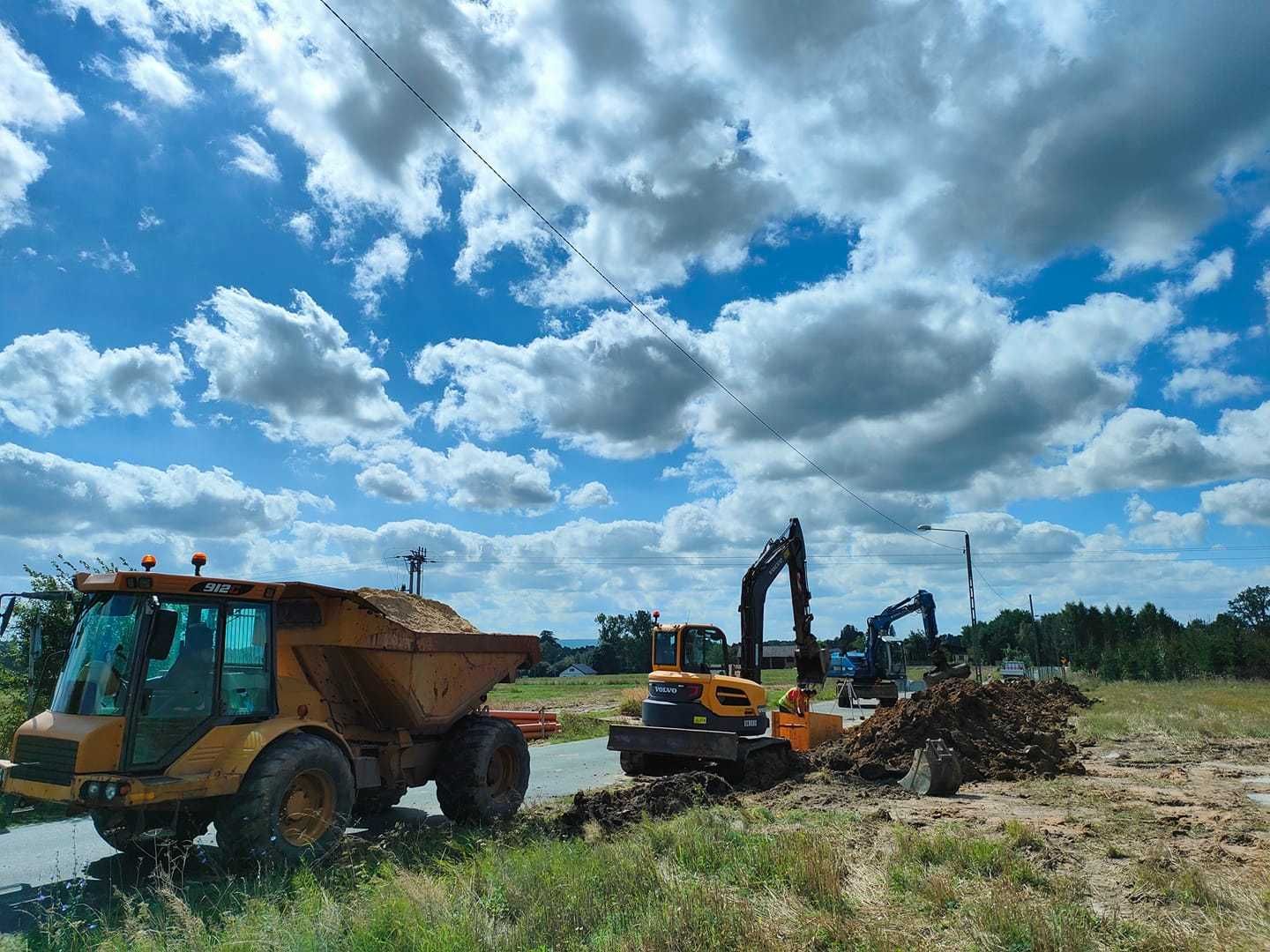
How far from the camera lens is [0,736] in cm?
1293

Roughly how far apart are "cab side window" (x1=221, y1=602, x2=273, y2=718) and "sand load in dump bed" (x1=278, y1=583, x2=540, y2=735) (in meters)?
0.40

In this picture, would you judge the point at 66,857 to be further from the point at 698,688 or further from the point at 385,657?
the point at 698,688

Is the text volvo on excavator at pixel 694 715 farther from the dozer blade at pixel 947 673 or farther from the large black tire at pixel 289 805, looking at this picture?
the dozer blade at pixel 947 673

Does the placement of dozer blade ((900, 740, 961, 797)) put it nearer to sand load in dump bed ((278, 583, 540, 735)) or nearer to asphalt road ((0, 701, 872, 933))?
asphalt road ((0, 701, 872, 933))

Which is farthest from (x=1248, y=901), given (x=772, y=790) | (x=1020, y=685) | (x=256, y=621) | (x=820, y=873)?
(x=1020, y=685)

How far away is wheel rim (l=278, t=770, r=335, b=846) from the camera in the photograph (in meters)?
8.05

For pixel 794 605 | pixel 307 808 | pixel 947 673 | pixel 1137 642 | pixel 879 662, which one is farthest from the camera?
pixel 1137 642

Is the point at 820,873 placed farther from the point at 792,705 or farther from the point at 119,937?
the point at 792,705

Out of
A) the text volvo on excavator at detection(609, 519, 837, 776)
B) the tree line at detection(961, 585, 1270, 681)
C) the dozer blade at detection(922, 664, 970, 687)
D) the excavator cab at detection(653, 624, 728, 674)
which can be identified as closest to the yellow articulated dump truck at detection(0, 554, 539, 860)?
the text volvo on excavator at detection(609, 519, 837, 776)

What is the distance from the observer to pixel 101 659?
772 cm

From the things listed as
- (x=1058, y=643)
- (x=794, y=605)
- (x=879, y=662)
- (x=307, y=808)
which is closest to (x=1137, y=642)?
(x=1058, y=643)

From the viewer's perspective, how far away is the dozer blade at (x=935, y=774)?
12.4 meters

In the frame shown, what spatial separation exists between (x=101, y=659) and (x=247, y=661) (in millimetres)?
1212

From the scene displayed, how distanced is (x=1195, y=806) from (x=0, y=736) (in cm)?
1614
